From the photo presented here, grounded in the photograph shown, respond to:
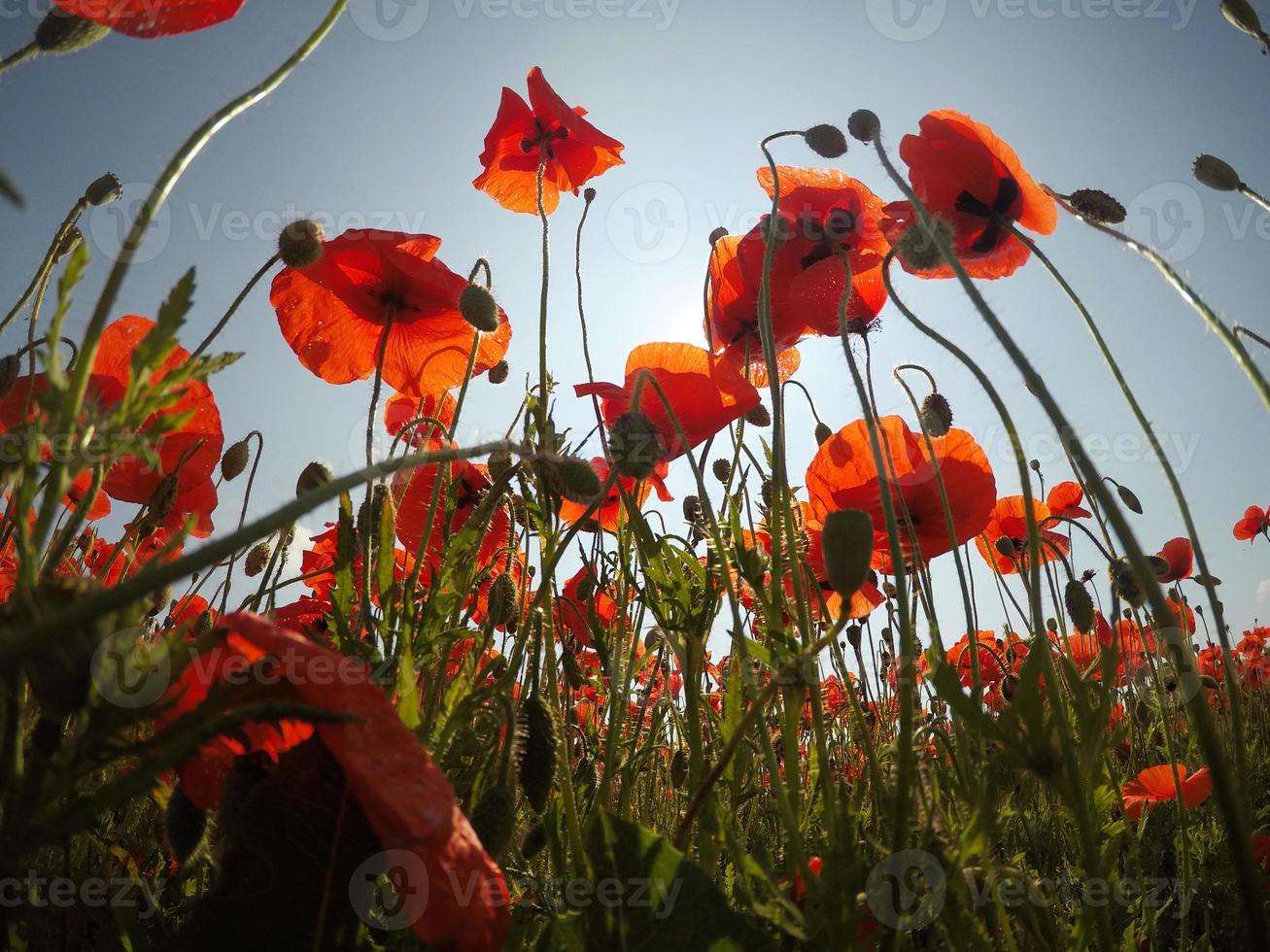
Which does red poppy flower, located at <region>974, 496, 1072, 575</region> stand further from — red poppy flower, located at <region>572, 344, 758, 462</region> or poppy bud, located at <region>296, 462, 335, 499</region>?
poppy bud, located at <region>296, 462, 335, 499</region>

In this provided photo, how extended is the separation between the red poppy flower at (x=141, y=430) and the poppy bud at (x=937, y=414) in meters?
1.85

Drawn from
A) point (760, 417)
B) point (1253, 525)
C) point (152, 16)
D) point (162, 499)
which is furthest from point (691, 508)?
point (1253, 525)

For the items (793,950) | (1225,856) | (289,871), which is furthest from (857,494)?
(1225,856)

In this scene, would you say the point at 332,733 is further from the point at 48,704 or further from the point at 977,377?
the point at 977,377

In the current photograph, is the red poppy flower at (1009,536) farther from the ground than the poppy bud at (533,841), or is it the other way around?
the red poppy flower at (1009,536)

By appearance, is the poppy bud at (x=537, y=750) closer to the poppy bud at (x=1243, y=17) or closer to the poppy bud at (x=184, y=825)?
the poppy bud at (x=184, y=825)

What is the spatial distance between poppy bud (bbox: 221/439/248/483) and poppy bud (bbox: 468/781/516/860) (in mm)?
1855

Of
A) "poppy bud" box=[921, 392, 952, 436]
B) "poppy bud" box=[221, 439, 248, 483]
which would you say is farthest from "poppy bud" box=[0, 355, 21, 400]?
"poppy bud" box=[921, 392, 952, 436]

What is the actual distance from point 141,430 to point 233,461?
0.81 m

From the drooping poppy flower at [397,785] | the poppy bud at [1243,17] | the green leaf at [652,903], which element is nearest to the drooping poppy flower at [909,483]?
the poppy bud at [1243,17]

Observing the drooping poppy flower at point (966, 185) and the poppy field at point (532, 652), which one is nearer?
the poppy field at point (532, 652)

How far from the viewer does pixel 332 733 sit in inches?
25.9

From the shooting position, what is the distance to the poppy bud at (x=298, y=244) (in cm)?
156

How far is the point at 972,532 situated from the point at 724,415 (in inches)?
36.3
